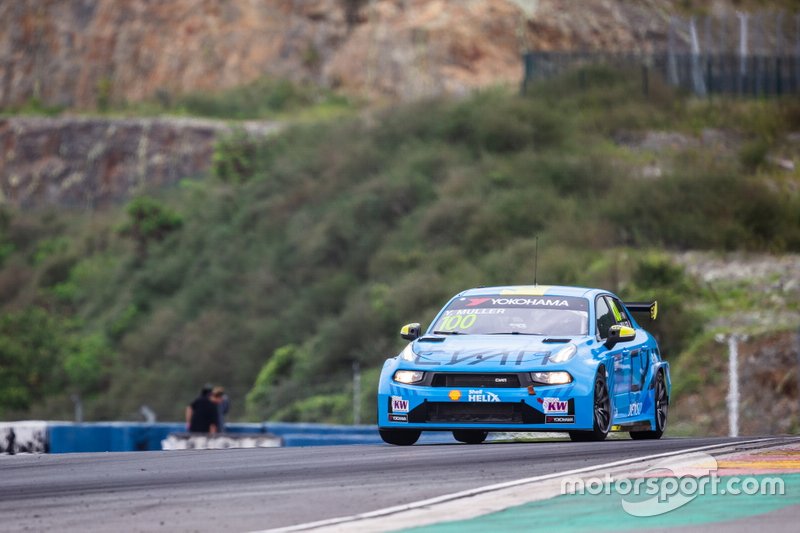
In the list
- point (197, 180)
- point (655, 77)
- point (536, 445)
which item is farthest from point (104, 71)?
point (536, 445)

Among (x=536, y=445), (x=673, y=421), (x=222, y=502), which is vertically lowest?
(x=673, y=421)

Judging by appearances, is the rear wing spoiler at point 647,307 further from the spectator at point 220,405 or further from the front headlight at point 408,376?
the spectator at point 220,405

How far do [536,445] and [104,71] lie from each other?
208 feet

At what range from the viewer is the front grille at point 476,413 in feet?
45.3

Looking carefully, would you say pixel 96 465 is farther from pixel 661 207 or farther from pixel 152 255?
pixel 152 255

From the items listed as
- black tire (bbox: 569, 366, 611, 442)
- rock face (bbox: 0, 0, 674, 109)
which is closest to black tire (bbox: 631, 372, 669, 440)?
black tire (bbox: 569, 366, 611, 442)

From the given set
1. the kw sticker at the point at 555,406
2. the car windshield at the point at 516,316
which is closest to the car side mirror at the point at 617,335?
the car windshield at the point at 516,316

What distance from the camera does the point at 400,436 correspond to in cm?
1458

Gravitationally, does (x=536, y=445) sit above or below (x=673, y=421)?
above

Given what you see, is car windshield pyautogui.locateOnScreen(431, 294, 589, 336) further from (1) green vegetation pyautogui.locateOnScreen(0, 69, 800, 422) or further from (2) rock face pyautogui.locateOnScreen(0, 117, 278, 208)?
(2) rock face pyautogui.locateOnScreen(0, 117, 278, 208)

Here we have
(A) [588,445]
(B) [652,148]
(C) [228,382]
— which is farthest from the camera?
(B) [652,148]

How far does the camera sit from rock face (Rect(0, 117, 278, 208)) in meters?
67.4

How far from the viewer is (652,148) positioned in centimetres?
4631

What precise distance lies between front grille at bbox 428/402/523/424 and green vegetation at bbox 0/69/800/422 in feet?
54.4
